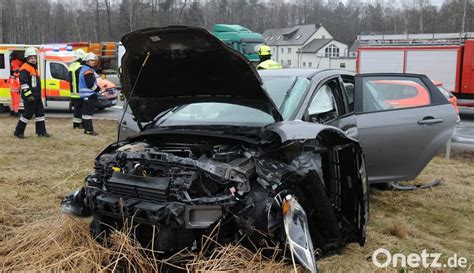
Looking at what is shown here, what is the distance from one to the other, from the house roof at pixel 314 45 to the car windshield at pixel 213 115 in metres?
65.7

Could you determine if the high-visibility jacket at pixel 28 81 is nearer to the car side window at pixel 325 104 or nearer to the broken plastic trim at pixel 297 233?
the car side window at pixel 325 104

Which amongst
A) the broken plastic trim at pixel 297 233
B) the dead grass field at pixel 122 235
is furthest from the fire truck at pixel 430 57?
the broken plastic trim at pixel 297 233

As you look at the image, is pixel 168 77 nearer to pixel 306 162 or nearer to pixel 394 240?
pixel 306 162

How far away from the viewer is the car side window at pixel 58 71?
14344mm

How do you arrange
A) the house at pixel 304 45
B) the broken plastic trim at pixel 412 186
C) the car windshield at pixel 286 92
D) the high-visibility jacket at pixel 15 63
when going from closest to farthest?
1. the car windshield at pixel 286 92
2. the broken plastic trim at pixel 412 186
3. the high-visibility jacket at pixel 15 63
4. the house at pixel 304 45

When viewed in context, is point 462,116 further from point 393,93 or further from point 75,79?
point 75,79

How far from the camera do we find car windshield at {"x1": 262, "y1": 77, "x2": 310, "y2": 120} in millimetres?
3850

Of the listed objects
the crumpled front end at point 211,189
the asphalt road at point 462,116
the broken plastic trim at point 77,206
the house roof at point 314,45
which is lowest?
the asphalt road at point 462,116

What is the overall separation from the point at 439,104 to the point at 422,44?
13.4m

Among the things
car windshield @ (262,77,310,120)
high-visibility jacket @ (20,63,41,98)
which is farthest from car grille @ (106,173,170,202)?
high-visibility jacket @ (20,63,41,98)

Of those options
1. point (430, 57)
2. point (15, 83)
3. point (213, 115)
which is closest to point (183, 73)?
point (213, 115)

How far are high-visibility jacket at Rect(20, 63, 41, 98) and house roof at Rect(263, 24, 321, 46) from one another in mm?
64485

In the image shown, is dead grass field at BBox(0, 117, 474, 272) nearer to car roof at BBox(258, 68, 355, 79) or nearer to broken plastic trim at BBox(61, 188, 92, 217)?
broken plastic trim at BBox(61, 188, 92, 217)

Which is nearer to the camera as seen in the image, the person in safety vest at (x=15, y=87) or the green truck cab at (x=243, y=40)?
the person in safety vest at (x=15, y=87)
